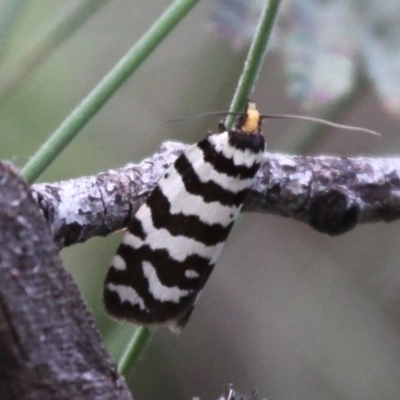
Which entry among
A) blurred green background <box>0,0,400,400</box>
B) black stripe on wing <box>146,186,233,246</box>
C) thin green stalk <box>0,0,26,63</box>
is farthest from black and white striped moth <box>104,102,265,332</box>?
blurred green background <box>0,0,400,400</box>

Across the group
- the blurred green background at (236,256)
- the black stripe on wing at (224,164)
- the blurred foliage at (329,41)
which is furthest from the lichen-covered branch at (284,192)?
the blurred green background at (236,256)

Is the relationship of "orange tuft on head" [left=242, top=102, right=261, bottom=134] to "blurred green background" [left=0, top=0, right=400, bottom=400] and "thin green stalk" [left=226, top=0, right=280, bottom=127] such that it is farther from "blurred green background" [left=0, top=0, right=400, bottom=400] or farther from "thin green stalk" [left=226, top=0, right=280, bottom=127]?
"blurred green background" [left=0, top=0, right=400, bottom=400]

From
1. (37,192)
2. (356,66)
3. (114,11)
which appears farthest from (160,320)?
(114,11)

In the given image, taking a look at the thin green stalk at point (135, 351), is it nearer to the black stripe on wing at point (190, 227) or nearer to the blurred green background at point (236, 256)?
the black stripe on wing at point (190, 227)

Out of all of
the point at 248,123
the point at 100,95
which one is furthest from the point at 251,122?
the point at 100,95

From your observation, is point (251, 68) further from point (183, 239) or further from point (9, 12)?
point (9, 12)

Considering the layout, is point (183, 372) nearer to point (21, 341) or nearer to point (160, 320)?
point (160, 320)
